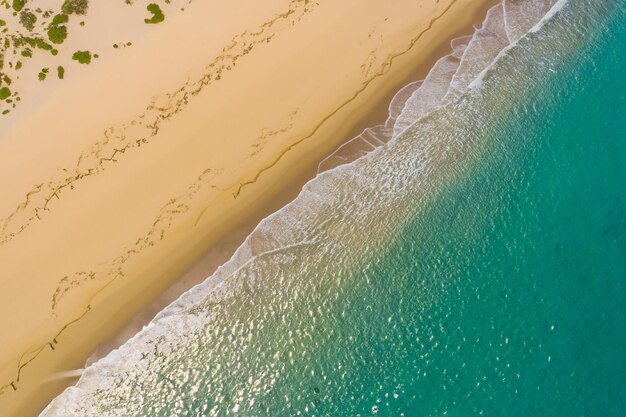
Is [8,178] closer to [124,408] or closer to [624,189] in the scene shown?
[124,408]

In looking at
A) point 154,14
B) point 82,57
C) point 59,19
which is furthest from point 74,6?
point 154,14

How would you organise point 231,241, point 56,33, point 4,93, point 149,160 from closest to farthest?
point 4,93 < point 56,33 < point 149,160 < point 231,241

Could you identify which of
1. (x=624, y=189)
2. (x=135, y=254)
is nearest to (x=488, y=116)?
(x=624, y=189)

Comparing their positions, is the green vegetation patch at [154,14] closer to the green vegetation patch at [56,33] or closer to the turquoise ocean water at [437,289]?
the green vegetation patch at [56,33]

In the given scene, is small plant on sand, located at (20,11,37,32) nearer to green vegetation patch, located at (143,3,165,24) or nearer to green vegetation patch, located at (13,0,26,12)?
green vegetation patch, located at (13,0,26,12)

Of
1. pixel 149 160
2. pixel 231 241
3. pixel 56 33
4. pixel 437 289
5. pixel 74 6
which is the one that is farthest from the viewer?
pixel 437 289

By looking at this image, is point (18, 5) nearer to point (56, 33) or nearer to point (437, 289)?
point (56, 33)

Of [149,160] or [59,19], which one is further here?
[149,160]

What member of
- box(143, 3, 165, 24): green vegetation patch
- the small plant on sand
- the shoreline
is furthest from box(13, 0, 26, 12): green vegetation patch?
the shoreline
